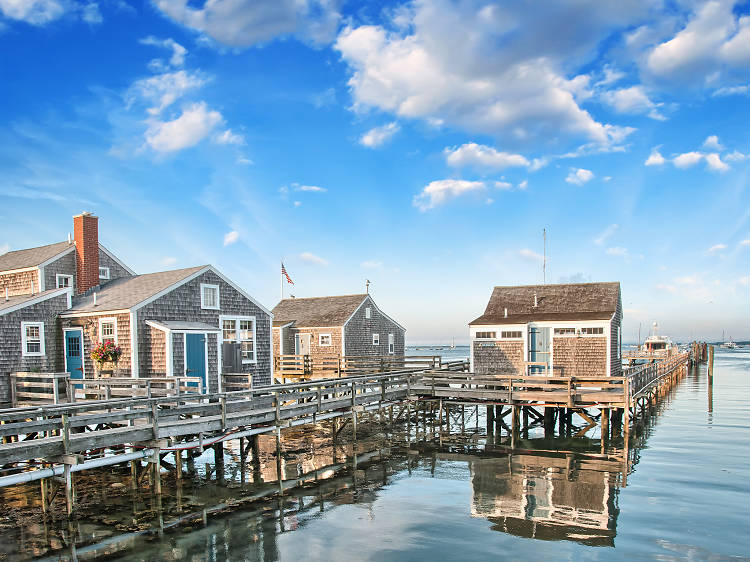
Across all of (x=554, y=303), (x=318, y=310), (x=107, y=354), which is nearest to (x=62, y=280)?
(x=107, y=354)

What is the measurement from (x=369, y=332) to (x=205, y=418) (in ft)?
87.9

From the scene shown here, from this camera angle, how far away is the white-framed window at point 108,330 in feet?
75.6

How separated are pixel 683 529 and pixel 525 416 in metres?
12.6

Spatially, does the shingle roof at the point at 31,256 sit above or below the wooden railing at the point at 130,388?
above

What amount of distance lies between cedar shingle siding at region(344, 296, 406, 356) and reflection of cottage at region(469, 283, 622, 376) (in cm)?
1124

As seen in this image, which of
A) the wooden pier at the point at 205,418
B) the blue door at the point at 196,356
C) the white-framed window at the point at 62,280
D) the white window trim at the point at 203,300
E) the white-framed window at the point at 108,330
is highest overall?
the white-framed window at the point at 62,280

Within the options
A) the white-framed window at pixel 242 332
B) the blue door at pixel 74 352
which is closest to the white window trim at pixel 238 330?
the white-framed window at pixel 242 332

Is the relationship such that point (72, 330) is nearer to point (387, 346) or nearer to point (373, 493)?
point (373, 493)

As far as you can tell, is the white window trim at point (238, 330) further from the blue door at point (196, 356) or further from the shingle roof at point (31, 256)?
the shingle roof at point (31, 256)

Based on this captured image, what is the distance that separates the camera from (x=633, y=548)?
1148 cm

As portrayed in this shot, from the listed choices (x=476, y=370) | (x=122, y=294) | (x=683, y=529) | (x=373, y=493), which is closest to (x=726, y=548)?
(x=683, y=529)

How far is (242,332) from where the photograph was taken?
26.9 metres

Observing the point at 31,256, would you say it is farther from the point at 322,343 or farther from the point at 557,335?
the point at 557,335

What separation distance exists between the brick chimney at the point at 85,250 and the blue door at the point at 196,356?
24.4 feet
